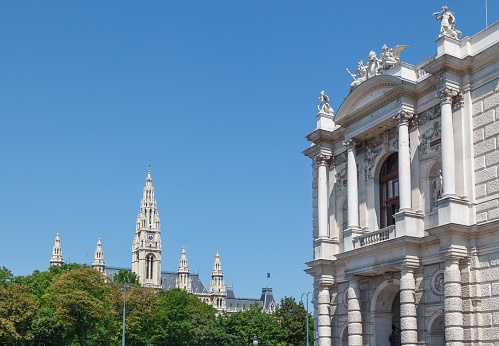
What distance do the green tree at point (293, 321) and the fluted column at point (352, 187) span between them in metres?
59.6

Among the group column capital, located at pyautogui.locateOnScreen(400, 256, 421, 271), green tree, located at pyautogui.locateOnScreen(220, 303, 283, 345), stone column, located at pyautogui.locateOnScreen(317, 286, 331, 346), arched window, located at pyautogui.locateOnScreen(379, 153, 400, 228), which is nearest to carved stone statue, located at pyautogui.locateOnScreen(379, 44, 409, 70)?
arched window, located at pyautogui.locateOnScreen(379, 153, 400, 228)

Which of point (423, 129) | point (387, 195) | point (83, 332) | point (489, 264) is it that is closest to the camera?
point (489, 264)

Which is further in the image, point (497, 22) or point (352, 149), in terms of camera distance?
point (352, 149)

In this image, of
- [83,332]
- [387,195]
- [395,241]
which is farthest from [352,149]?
[83,332]

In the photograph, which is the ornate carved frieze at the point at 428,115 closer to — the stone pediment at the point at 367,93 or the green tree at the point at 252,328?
the stone pediment at the point at 367,93

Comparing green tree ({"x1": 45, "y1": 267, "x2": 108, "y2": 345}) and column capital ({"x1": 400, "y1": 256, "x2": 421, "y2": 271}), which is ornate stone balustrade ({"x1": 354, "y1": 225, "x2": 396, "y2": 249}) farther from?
green tree ({"x1": 45, "y1": 267, "x2": 108, "y2": 345})

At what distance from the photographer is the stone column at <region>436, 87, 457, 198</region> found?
29.4 metres

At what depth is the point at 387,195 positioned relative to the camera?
3566 centimetres

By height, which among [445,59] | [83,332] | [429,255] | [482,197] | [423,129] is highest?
[445,59]

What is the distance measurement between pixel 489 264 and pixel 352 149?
36.7 feet

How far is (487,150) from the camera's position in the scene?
29.0 m

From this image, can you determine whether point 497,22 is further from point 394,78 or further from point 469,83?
point 394,78

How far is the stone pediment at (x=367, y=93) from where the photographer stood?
34.2 meters

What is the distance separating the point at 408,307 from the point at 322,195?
10.8 m
